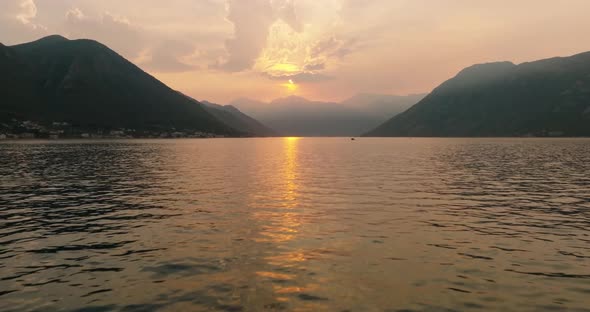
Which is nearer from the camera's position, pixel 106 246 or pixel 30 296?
pixel 30 296

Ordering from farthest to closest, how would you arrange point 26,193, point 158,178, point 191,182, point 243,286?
1. point 158,178
2. point 191,182
3. point 26,193
4. point 243,286

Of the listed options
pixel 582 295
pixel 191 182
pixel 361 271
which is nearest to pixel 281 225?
pixel 361 271

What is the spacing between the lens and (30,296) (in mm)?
18031

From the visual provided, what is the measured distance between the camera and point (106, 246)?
26.6 m

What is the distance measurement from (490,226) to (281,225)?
16846 millimetres

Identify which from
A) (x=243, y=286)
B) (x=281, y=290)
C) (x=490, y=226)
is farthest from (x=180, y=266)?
(x=490, y=226)

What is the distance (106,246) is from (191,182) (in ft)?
117

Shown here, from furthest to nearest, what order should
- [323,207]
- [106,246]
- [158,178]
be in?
[158,178] → [323,207] → [106,246]

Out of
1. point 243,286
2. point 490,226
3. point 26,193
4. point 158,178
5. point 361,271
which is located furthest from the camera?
point 158,178

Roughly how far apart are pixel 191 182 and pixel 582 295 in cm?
5276

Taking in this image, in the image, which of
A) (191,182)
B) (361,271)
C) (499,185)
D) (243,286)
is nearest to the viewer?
(243,286)

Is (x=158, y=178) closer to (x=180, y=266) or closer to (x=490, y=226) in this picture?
(x=180, y=266)

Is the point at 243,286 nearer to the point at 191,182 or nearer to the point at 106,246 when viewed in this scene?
the point at 106,246

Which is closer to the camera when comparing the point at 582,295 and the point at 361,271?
the point at 582,295
